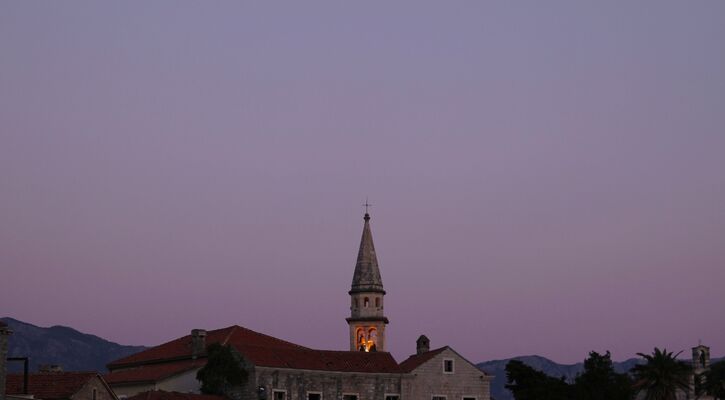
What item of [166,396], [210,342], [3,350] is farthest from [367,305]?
[3,350]

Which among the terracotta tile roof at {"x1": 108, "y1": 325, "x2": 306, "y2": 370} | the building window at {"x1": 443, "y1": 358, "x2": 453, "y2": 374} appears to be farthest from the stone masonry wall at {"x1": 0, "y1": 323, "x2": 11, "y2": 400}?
the building window at {"x1": 443, "y1": 358, "x2": 453, "y2": 374}

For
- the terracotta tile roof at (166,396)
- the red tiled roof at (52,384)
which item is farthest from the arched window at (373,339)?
the red tiled roof at (52,384)

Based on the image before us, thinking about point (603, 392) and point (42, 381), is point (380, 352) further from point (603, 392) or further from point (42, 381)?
point (42, 381)

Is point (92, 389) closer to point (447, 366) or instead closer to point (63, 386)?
point (63, 386)

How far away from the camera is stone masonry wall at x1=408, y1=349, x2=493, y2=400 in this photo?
301ft

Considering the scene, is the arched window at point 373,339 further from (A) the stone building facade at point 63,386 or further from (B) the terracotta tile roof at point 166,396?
(A) the stone building facade at point 63,386

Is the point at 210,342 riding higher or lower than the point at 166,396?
higher

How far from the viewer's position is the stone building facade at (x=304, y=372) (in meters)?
88.1

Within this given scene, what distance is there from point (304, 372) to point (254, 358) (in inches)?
153

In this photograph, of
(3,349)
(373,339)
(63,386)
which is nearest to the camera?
(3,349)

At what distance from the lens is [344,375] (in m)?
91.2

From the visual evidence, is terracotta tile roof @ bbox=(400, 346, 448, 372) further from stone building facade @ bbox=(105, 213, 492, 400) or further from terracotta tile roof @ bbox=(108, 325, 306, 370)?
terracotta tile roof @ bbox=(108, 325, 306, 370)

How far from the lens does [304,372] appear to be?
89.5m

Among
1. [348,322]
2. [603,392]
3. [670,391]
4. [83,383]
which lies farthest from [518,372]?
[83,383]
